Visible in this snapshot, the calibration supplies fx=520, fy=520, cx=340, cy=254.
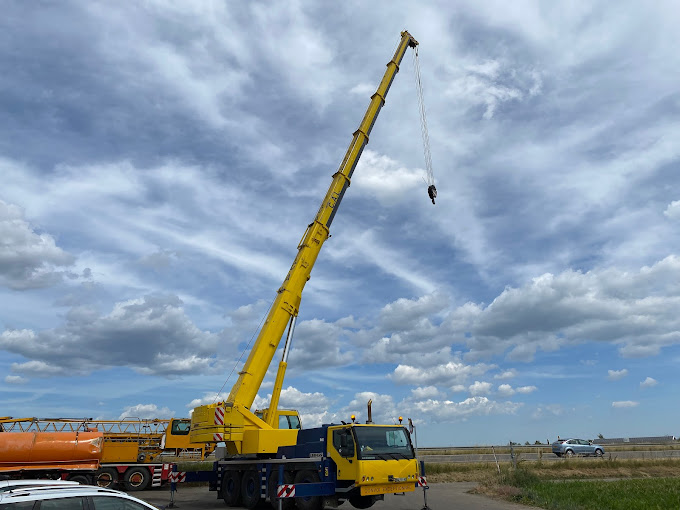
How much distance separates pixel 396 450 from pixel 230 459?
636cm

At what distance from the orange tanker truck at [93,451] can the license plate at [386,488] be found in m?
7.21

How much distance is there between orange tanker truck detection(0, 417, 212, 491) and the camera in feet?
62.0

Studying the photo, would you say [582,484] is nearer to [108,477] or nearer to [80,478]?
[80,478]

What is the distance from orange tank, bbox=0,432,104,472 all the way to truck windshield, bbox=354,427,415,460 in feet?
39.4

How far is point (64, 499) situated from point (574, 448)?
140 ft

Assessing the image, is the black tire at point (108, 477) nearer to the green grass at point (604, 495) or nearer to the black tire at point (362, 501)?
the black tire at point (362, 501)

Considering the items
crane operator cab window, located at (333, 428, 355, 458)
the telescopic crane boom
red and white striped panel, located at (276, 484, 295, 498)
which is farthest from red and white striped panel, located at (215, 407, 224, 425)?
crane operator cab window, located at (333, 428, 355, 458)

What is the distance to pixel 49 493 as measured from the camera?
21.4 ft

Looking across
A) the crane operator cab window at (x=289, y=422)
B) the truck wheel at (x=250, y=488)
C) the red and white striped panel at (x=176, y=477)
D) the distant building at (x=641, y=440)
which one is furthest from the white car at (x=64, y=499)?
the distant building at (x=641, y=440)

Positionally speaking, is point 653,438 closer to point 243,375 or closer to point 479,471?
point 479,471

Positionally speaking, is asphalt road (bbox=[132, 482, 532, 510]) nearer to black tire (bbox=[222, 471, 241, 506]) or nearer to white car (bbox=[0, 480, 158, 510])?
black tire (bbox=[222, 471, 241, 506])

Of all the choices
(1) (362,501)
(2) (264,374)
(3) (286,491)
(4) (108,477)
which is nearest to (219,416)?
(2) (264,374)

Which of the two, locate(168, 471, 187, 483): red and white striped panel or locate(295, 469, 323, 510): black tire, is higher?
locate(168, 471, 187, 483): red and white striped panel

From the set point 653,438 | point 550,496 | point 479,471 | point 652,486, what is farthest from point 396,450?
point 653,438
